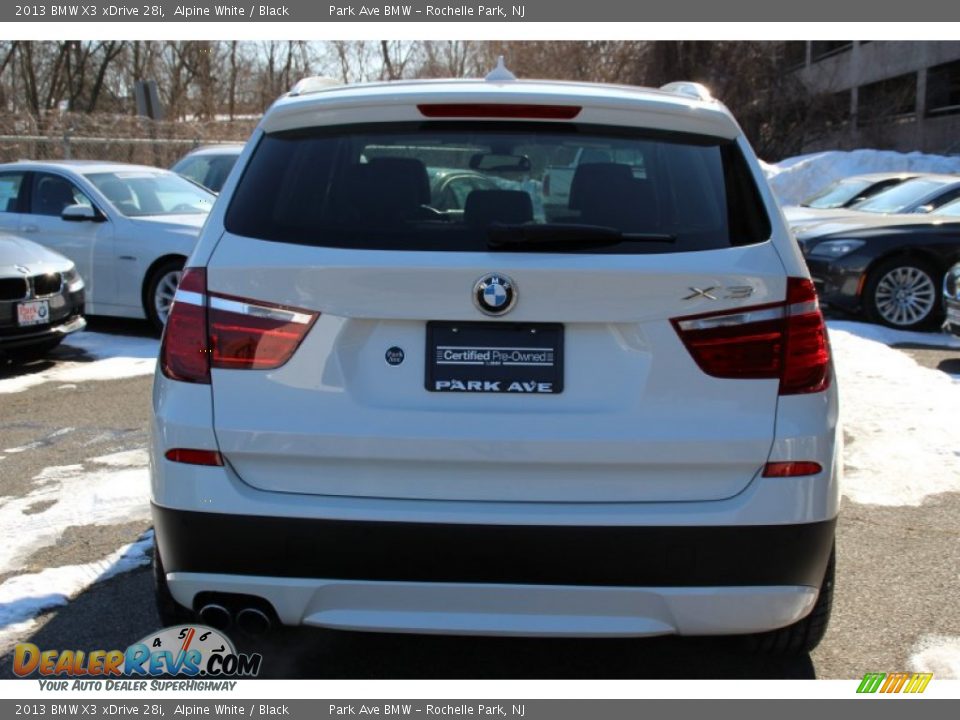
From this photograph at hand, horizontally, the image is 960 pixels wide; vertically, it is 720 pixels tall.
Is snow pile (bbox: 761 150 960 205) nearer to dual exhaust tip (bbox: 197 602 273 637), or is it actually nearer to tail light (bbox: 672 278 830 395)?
tail light (bbox: 672 278 830 395)

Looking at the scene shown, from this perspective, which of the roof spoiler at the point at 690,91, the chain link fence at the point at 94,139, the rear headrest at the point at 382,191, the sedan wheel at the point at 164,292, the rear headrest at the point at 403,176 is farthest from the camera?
the chain link fence at the point at 94,139

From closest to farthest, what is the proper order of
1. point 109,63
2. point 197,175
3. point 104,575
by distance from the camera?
point 104,575
point 197,175
point 109,63

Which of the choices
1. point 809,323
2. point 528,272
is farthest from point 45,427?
point 809,323

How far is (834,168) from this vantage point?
2538cm

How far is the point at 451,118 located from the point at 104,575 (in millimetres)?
2368

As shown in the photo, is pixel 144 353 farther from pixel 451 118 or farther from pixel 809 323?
pixel 809 323

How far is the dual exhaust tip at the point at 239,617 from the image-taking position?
2.92 m

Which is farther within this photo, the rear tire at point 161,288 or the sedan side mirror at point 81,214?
the sedan side mirror at point 81,214

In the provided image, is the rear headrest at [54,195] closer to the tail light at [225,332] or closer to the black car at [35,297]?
the black car at [35,297]

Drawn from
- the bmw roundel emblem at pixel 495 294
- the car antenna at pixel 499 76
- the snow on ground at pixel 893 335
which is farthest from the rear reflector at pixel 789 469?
the snow on ground at pixel 893 335

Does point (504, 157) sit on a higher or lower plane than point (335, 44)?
lower

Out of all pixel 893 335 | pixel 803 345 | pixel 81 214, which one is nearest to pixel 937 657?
pixel 803 345

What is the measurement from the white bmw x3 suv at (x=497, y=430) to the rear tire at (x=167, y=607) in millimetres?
326

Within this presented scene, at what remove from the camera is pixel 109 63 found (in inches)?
1586
